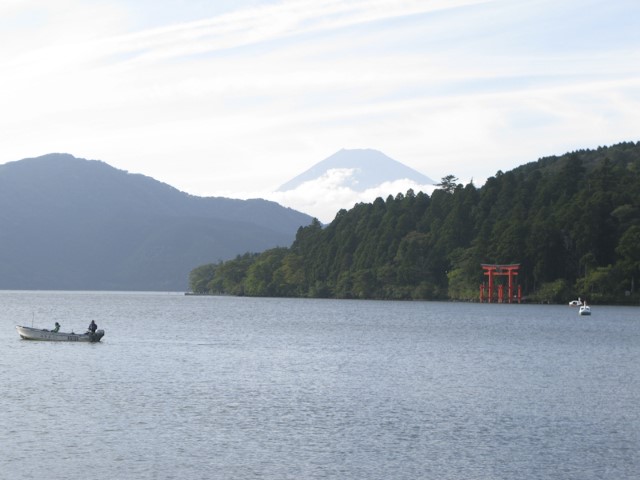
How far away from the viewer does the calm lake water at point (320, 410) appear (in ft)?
120

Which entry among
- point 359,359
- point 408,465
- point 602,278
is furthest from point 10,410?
point 602,278

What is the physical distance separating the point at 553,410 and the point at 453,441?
10.1 m

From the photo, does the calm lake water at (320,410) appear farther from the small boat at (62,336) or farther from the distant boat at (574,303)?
the distant boat at (574,303)

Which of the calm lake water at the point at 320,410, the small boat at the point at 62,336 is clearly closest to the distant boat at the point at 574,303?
the calm lake water at the point at 320,410

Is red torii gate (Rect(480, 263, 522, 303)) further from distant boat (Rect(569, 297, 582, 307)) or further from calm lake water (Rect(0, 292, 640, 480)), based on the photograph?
calm lake water (Rect(0, 292, 640, 480))

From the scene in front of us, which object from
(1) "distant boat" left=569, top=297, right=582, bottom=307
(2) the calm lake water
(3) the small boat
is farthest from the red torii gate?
→ (3) the small boat

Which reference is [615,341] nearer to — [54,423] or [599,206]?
[54,423]

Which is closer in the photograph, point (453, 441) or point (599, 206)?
point (453, 441)

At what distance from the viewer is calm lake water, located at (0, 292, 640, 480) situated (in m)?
36.5

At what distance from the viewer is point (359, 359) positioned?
250 ft

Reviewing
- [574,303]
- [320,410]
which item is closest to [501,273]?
[574,303]

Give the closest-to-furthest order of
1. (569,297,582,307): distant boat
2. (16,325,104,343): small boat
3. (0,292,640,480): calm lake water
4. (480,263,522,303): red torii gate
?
1. (0,292,640,480): calm lake water
2. (16,325,104,343): small boat
3. (569,297,582,307): distant boat
4. (480,263,522,303): red torii gate

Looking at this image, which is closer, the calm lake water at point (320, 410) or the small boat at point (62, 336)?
the calm lake water at point (320, 410)

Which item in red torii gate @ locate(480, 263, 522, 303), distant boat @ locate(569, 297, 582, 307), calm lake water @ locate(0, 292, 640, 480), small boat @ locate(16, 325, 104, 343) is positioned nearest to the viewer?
calm lake water @ locate(0, 292, 640, 480)
